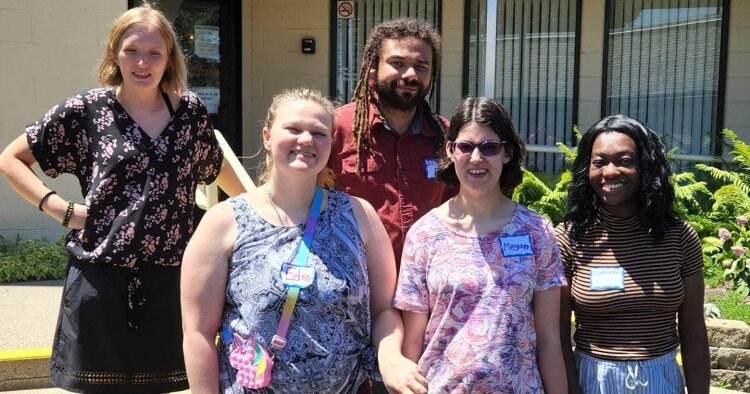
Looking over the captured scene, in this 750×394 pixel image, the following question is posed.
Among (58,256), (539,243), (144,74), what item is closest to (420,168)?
(539,243)

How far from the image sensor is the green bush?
636 centimetres

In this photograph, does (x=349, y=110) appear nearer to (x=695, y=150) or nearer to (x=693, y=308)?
(x=693, y=308)

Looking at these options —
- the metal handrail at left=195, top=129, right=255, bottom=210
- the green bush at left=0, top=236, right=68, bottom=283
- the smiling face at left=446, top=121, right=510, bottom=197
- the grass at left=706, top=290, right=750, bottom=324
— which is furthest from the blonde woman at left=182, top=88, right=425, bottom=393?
the green bush at left=0, top=236, right=68, bottom=283

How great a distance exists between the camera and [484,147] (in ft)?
8.30

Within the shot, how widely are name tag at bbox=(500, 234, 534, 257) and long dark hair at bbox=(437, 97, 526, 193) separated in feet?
0.89

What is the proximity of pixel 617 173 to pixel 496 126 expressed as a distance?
18.4 inches

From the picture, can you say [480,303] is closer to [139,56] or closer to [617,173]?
[617,173]

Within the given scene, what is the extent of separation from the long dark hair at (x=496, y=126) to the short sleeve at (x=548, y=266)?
27 centimetres

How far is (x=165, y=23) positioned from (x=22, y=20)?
4.54 metres

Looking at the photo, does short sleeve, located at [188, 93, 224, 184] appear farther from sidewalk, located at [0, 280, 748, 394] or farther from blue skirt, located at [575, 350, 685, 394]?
sidewalk, located at [0, 280, 748, 394]

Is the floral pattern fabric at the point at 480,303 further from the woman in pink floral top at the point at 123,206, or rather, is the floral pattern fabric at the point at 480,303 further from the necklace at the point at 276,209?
the woman in pink floral top at the point at 123,206

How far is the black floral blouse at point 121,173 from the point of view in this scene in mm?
2891

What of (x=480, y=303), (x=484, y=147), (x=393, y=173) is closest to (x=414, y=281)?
(x=480, y=303)

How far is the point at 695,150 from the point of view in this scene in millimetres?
9234
